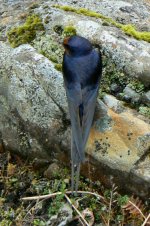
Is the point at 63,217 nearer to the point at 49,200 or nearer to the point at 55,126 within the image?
the point at 49,200

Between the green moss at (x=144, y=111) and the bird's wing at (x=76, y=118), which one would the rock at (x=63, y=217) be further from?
the green moss at (x=144, y=111)

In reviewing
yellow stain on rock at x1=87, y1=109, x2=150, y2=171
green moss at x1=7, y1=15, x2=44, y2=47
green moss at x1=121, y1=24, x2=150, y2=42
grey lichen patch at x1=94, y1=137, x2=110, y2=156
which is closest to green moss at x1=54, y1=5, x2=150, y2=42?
green moss at x1=121, y1=24, x2=150, y2=42

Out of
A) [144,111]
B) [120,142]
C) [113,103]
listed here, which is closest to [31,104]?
[113,103]

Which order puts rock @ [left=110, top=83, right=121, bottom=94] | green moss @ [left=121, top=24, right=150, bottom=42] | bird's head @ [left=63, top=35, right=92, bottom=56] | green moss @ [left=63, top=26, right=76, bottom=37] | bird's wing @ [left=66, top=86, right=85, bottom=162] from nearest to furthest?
1. bird's wing @ [left=66, top=86, right=85, bottom=162]
2. bird's head @ [left=63, top=35, right=92, bottom=56]
3. rock @ [left=110, top=83, right=121, bottom=94]
4. green moss @ [left=63, top=26, right=76, bottom=37]
5. green moss @ [left=121, top=24, right=150, bottom=42]

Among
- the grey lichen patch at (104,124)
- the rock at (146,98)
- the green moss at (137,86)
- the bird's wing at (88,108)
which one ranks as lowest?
the grey lichen patch at (104,124)

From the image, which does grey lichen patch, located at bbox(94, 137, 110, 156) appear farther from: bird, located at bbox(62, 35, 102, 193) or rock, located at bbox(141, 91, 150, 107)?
rock, located at bbox(141, 91, 150, 107)

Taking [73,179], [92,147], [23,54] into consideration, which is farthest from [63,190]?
[23,54]

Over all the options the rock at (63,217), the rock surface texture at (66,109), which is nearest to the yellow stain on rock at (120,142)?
the rock surface texture at (66,109)
